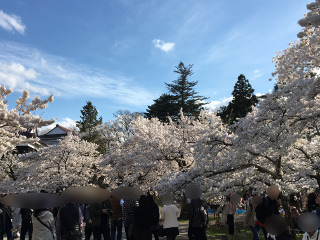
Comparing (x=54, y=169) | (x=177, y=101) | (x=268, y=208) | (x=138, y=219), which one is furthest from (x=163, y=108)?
(x=268, y=208)

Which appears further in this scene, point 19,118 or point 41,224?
point 19,118

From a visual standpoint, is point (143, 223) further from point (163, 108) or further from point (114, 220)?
point (163, 108)

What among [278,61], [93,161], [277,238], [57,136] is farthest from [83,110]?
[277,238]

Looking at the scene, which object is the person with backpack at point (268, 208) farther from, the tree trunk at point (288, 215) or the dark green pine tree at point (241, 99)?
the dark green pine tree at point (241, 99)

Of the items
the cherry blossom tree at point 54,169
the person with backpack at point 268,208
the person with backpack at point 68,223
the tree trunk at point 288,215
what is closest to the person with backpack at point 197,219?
the person with backpack at point 268,208

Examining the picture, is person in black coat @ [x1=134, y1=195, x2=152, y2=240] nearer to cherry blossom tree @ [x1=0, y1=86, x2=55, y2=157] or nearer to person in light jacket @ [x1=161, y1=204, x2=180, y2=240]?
person in light jacket @ [x1=161, y1=204, x2=180, y2=240]

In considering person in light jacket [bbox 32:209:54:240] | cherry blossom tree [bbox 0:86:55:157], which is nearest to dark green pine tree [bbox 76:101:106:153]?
cherry blossom tree [bbox 0:86:55:157]

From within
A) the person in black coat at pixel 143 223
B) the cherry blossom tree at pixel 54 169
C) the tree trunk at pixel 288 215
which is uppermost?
the cherry blossom tree at pixel 54 169

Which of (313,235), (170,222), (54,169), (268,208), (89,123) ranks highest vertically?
(89,123)

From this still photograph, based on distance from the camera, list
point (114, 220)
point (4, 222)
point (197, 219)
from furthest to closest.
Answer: point (114, 220), point (4, 222), point (197, 219)

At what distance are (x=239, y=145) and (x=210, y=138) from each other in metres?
1.11

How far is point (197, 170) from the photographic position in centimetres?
998

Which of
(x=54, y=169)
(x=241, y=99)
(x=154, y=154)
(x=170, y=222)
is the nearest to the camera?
(x=170, y=222)

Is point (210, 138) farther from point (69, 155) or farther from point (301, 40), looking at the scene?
point (69, 155)
